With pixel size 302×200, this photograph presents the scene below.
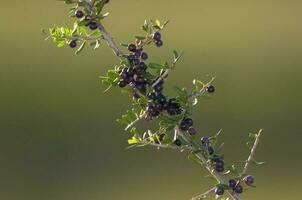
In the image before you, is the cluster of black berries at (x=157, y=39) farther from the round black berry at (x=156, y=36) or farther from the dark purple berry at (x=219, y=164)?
the dark purple berry at (x=219, y=164)

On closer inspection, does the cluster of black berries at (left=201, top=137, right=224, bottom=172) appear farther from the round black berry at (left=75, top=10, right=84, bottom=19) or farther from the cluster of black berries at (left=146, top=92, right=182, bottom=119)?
the round black berry at (left=75, top=10, right=84, bottom=19)

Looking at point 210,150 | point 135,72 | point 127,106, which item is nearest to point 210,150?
point 210,150

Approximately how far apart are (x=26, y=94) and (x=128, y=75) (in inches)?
115

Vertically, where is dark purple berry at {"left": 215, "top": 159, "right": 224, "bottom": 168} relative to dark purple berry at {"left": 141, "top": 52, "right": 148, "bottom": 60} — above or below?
below

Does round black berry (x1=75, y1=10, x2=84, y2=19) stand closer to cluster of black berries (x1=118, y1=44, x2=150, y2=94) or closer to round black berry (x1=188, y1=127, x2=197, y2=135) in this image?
cluster of black berries (x1=118, y1=44, x2=150, y2=94)

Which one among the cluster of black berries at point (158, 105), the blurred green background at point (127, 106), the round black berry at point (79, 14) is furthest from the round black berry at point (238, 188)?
the blurred green background at point (127, 106)

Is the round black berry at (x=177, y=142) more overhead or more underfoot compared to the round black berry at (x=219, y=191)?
more overhead

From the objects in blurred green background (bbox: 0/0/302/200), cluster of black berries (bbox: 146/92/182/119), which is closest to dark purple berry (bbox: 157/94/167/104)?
cluster of black berries (bbox: 146/92/182/119)

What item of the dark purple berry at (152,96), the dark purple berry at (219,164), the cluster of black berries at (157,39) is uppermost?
the cluster of black berries at (157,39)

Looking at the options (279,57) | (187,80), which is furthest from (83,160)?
(279,57)

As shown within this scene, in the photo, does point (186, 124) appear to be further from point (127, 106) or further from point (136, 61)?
point (127, 106)

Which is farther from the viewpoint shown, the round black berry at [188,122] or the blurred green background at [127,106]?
the blurred green background at [127,106]

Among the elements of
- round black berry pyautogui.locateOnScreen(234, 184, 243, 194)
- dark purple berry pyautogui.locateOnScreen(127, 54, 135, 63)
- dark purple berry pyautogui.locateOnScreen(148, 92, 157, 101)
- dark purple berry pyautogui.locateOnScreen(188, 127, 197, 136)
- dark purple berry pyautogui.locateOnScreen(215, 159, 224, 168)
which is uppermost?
dark purple berry pyautogui.locateOnScreen(127, 54, 135, 63)

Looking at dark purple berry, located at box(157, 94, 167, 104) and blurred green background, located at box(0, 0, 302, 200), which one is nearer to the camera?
dark purple berry, located at box(157, 94, 167, 104)
